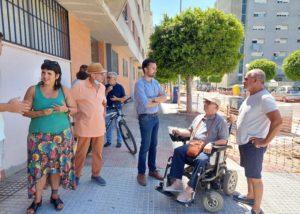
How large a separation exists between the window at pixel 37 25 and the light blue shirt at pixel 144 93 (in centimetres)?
231

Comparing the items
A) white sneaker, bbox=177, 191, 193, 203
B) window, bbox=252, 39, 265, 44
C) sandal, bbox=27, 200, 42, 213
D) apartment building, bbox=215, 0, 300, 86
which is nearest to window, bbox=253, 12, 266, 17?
apartment building, bbox=215, 0, 300, 86

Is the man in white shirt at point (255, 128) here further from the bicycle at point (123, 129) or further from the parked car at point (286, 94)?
the parked car at point (286, 94)

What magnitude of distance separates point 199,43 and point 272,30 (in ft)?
152

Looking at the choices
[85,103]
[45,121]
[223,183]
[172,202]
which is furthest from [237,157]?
[45,121]

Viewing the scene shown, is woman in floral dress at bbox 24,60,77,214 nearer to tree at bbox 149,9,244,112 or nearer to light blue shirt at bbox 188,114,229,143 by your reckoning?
light blue shirt at bbox 188,114,229,143

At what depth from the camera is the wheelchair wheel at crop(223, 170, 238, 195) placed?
127 inches

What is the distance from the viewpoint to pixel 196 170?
2.86m

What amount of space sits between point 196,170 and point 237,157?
8.62ft

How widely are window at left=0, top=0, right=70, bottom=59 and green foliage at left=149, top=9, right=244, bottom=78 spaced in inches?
204

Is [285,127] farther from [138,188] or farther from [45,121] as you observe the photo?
[45,121]

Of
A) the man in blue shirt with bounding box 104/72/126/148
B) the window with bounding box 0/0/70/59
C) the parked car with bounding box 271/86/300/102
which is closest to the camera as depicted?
the window with bounding box 0/0/70/59

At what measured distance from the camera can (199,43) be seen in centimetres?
992

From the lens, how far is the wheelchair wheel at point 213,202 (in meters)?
2.88

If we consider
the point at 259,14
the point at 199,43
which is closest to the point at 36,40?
the point at 199,43
